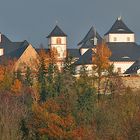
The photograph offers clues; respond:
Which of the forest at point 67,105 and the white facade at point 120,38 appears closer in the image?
the forest at point 67,105

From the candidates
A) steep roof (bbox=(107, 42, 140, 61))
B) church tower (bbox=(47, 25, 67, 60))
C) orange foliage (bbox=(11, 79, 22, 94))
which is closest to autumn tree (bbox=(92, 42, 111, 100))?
orange foliage (bbox=(11, 79, 22, 94))

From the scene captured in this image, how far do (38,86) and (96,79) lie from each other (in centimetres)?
475

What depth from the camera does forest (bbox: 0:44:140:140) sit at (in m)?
39.6

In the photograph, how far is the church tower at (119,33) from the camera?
87.9m

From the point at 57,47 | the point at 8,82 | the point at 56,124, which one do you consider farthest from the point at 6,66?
the point at 56,124

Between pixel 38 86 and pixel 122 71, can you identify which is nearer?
pixel 38 86

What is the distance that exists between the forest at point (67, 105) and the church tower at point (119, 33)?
20.7 meters

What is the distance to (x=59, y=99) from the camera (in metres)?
48.2

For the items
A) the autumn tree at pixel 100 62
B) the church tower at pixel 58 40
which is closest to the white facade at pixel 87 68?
Result: the autumn tree at pixel 100 62

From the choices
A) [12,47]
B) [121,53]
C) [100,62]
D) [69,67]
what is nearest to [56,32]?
[12,47]

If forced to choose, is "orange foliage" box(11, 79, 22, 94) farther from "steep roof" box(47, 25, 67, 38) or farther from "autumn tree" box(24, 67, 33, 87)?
"steep roof" box(47, 25, 67, 38)

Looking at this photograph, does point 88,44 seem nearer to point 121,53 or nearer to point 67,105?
point 121,53

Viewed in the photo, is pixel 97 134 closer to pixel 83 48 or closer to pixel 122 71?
pixel 122 71

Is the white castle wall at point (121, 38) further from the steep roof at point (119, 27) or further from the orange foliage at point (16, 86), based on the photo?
the orange foliage at point (16, 86)
